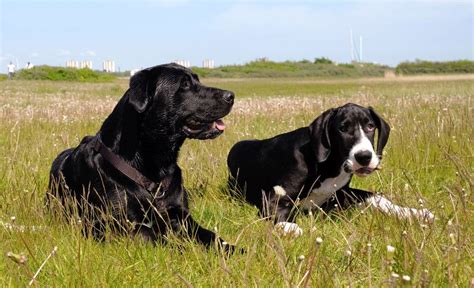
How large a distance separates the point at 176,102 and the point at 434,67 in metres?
67.6

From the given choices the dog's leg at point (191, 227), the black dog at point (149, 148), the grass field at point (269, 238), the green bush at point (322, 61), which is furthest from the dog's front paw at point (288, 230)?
the green bush at point (322, 61)

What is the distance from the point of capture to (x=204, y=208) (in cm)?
521

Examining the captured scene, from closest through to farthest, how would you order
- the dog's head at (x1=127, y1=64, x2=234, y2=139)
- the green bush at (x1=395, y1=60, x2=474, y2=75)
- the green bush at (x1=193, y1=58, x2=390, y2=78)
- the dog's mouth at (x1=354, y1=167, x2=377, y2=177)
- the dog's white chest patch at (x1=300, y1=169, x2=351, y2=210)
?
the dog's head at (x1=127, y1=64, x2=234, y2=139) < the dog's mouth at (x1=354, y1=167, x2=377, y2=177) < the dog's white chest patch at (x1=300, y1=169, x2=351, y2=210) < the green bush at (x1=395, y1=60, x2=474, y2=75) < the green bush at (x1=193, y1=58, x2=390, y2=78)

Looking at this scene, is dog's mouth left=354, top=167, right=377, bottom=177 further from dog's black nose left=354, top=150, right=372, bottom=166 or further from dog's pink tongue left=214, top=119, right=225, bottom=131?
dog's pink tongue left=214, top=119, right=225, bottom=131

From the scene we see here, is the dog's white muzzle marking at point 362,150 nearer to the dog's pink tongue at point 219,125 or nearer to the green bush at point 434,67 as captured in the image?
the dog's pink tongue at point 219,125

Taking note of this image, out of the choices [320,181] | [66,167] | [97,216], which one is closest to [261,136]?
[320,181]

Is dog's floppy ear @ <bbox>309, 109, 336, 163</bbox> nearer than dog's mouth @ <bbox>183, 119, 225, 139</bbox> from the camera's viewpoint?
No

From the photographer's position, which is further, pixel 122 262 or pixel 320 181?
pixel 320 181

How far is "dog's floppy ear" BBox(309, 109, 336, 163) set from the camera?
5.18 metres

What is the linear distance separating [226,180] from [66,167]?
1.86 metres

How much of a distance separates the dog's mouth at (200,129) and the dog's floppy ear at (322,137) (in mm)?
981

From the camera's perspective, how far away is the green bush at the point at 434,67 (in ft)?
216

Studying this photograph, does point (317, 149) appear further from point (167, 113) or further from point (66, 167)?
point (66, 167)

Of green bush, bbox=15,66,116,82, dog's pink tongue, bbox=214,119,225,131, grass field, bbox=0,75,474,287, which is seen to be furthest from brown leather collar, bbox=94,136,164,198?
green bush, bbox=15,66,116,82
